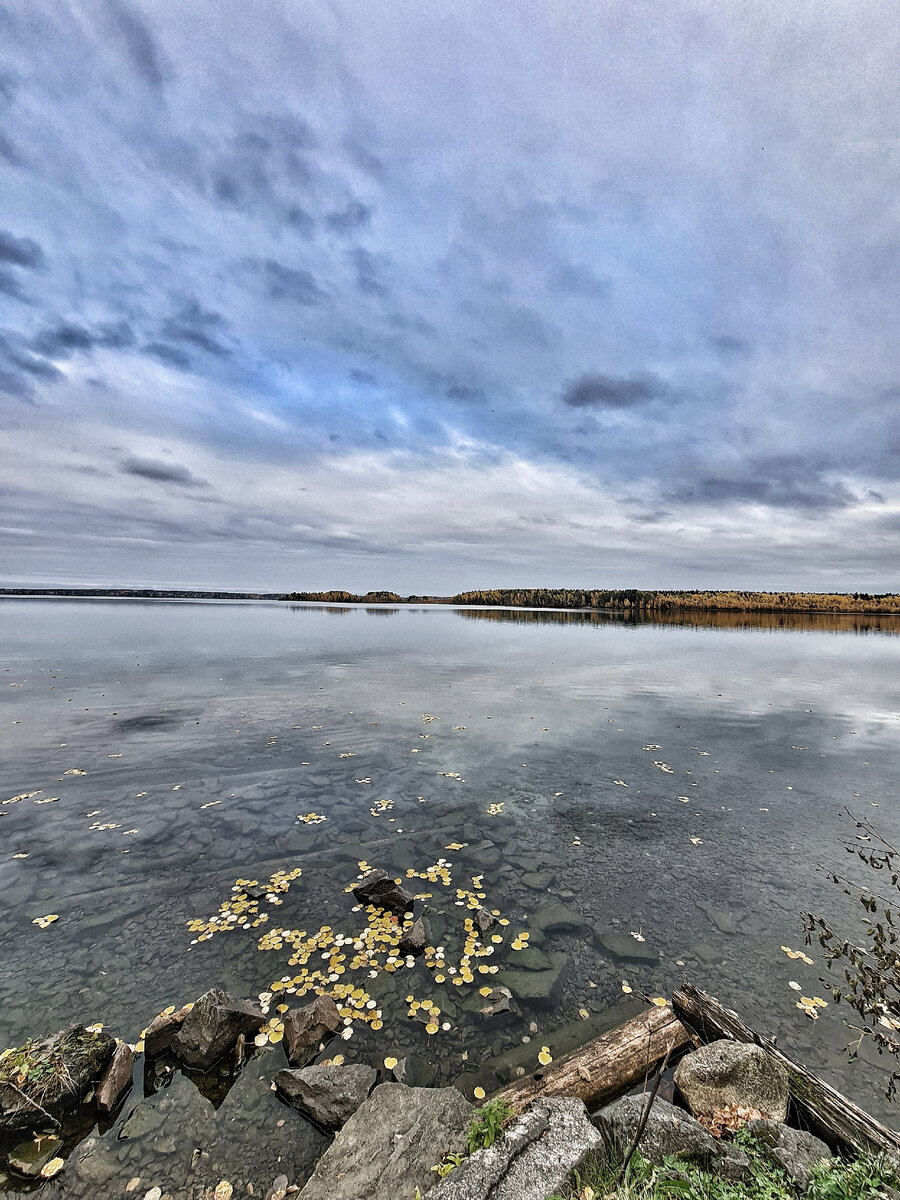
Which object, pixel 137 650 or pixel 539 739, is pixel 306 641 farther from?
pixel 539 739

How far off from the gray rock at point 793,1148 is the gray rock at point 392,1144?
2.97 metres

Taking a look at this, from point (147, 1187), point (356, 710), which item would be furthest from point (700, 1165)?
point (356, 710)

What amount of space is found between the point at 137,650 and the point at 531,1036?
5063 centimetres

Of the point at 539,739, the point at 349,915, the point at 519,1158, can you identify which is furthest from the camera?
the point at 539,739

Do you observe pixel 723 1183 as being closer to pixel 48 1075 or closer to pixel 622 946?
pixel 622 946

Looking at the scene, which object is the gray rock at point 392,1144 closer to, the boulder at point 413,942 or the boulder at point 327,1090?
the boulder at point 327,1090

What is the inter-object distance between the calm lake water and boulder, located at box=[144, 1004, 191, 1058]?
1.31ft

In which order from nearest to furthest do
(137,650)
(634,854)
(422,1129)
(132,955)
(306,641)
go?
(422,1129) → (132,955) → (634,854) → (137,650) → (306,641)

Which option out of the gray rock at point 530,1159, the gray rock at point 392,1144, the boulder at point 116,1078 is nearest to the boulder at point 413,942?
the gray rock at point 392,1144

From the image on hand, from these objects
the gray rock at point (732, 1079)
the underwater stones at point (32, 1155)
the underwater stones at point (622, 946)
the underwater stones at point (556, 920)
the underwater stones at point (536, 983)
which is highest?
the gray rock at point (732, 1079)

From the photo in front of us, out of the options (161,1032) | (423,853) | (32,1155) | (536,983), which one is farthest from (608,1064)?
(32,1155)

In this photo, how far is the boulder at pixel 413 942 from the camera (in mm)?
7863

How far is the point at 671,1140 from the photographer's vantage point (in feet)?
15.0

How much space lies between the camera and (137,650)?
45.9 m
